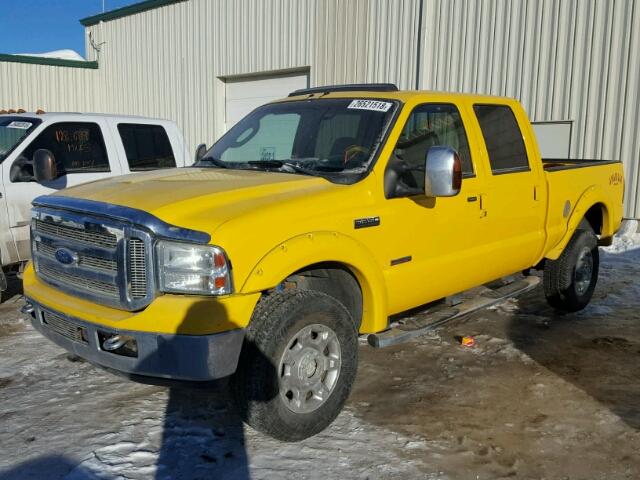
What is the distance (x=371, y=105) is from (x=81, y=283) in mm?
2311

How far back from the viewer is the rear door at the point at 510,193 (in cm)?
495

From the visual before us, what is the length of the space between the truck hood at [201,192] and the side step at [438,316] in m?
1.07

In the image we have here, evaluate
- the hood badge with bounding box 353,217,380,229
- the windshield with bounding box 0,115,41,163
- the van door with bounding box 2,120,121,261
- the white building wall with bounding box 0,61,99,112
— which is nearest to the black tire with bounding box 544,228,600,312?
the hood badge with bounding box 353,217,380,229

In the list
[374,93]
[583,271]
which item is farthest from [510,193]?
[583,271]

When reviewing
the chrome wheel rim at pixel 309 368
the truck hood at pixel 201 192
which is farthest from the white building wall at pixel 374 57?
the chrome wheel rim at pixel 309 368

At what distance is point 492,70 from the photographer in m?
11.9

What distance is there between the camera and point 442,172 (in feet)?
12.5

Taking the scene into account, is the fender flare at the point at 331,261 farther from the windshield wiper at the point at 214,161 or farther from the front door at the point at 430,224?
the windshield wiper at the point at 214,161

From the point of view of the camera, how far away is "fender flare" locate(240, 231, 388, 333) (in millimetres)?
3254

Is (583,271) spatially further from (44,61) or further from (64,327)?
(44,61)

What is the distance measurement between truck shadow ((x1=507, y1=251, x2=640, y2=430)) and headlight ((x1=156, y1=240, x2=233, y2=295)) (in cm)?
279

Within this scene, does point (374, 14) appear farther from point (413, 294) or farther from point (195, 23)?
point (413, 294)

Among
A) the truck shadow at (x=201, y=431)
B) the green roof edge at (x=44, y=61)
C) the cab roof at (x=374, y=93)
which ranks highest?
the green roof edge at (x=44, y=61)

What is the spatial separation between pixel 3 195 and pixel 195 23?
1273 cm
